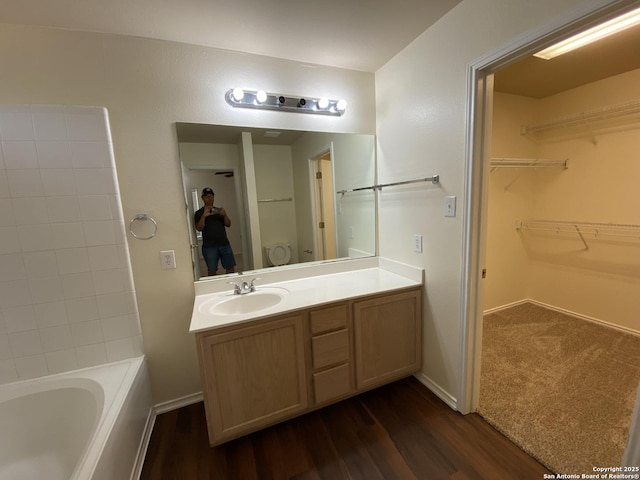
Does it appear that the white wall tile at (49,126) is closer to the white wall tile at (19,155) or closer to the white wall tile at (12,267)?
the white wall tile at (19,155)

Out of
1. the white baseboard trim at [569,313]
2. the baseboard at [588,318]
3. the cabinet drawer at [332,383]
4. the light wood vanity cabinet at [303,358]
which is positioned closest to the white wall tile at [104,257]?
the light wood vanity cabinet at [303,358]

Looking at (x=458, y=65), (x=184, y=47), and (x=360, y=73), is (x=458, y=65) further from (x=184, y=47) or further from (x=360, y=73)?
(x=184, y=47)

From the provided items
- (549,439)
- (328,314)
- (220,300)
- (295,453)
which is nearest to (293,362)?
(328,314)

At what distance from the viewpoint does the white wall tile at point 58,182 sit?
4.83ft

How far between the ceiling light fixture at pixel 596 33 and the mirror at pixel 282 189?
1296 mm

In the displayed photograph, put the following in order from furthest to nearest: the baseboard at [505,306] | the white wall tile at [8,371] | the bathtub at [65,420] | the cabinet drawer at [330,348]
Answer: the baseboard at [505,306], the cabinet drawer at [330,348], the white wall tile at [8,371], the bathtub at [65,420]

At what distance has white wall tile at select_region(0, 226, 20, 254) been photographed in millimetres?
1438

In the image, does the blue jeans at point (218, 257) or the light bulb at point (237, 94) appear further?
the blue jeans at point (218, 257)

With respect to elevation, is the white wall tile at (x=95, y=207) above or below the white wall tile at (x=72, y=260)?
above

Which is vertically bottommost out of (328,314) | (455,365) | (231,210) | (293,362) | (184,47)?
(455,365)

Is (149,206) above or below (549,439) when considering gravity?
above

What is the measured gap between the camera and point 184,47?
1641 mm

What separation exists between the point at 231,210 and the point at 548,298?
3552 millimetres

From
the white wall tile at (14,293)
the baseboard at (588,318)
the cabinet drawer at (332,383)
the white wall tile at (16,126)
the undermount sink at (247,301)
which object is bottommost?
the baseboard at (588,318)
